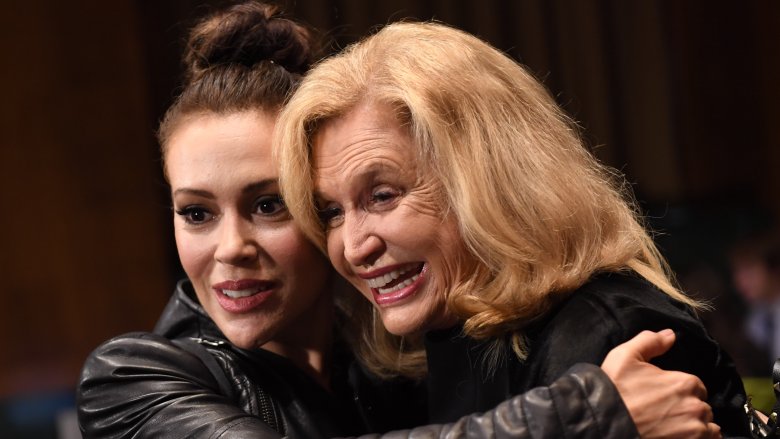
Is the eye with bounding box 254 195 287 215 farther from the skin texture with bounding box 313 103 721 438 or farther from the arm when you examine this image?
the arm

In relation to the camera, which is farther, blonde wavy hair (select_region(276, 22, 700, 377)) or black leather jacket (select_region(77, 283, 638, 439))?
blonde wavy hair (select_region(276, 22, 700, 377))

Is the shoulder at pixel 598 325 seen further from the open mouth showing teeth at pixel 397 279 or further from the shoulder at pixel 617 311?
the open mouth showing teeth at pixel 397 279

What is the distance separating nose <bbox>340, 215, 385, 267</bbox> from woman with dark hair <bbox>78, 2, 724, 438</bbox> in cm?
18

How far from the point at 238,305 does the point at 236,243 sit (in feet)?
0.39

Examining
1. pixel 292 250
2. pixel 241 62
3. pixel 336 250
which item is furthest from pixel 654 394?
pixel 241 62

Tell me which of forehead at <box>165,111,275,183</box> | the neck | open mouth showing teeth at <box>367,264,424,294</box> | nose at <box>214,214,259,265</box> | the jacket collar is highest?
forehead at <box>165,111,275,183</box>

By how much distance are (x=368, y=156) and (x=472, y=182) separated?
18 centimetres

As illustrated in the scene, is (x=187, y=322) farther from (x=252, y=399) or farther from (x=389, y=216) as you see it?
(x=389, y=216)

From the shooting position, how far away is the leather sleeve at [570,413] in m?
1.58

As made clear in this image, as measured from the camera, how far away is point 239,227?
6.72ft

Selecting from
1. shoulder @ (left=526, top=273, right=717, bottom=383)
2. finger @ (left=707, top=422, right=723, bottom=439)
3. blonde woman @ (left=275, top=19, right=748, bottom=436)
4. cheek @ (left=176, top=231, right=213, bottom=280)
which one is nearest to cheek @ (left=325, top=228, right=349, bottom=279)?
blonde woman @ (left=275, top=19, right=748, bottom=436)

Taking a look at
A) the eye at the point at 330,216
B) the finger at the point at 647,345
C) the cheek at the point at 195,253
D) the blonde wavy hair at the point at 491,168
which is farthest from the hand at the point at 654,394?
the cheek at the point at 195,253

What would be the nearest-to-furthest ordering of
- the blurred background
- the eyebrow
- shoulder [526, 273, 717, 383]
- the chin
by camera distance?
shoulder [526, 273, 717, 383] → the chin → the eyebrow → the blurred background

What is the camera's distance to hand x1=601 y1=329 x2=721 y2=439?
1.62 m
